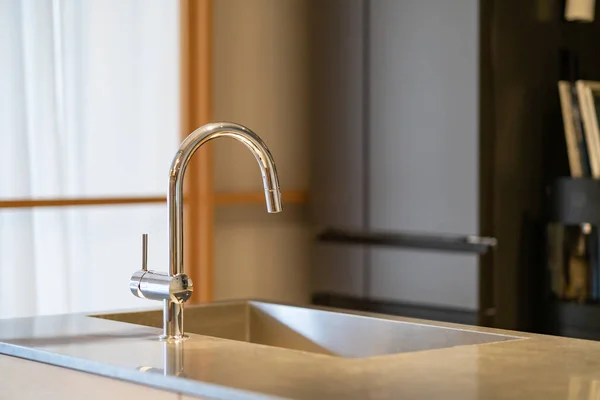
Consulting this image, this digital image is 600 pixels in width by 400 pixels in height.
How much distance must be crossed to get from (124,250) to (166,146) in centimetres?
38

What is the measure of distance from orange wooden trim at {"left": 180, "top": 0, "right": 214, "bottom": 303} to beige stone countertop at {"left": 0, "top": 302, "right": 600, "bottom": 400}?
1.76 meters

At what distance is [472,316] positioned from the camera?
10.7 feet

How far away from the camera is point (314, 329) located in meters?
2.08

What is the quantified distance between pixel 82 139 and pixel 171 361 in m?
1.91

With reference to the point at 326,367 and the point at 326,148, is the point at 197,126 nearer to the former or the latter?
the point at 326,148

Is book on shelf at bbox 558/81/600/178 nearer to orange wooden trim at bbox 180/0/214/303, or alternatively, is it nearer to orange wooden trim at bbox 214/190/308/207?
orange wooden trim at bbox 214/190/308/207

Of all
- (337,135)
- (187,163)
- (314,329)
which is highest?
(337,135)

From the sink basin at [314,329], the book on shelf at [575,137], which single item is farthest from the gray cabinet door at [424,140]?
the sink basin at [314,329]

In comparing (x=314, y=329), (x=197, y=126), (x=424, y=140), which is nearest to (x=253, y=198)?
(x=197, y=126)

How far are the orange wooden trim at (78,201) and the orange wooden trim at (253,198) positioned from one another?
270mm

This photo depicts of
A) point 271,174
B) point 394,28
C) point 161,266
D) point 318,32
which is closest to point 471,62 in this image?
point 394,28

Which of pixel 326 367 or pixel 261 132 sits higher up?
pixel 261 132

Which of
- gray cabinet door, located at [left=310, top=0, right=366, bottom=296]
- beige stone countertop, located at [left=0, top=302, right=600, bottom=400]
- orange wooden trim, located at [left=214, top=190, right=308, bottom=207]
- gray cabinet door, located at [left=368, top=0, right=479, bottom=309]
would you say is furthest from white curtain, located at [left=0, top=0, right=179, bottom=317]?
beige stone countertop, located at [left=0, top=302, right=600, bottom=400]

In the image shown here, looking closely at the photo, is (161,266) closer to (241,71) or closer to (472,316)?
(241,71)
